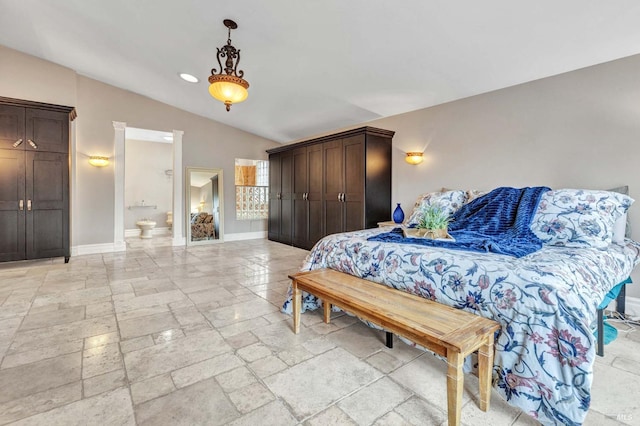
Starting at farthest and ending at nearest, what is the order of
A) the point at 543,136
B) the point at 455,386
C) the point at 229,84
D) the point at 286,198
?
the point at 286,198 → the point at 543,136 → the point at 229,84 → the point at 455,386

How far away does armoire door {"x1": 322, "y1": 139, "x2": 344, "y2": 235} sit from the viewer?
505 centimetres

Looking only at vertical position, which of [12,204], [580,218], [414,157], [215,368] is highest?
[414,157]

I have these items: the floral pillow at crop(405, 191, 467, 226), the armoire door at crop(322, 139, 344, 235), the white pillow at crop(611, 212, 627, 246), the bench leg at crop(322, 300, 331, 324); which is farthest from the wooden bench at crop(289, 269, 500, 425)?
the armoire door at crop(322, 139, 344, 235)

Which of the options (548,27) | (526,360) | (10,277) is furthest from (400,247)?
(10,277)

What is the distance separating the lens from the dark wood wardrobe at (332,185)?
15.4 ft

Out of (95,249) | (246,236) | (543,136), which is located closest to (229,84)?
(543,136)

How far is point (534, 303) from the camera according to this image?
144 cm

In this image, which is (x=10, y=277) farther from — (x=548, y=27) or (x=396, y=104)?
(x=548, y=27)

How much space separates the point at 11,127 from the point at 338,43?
4826mm

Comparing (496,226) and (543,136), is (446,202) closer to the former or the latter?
(496,226)

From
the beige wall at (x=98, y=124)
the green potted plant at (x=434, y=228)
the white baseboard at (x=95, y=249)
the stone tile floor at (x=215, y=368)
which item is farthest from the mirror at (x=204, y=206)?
the green potted plant at (x=434, y=228)

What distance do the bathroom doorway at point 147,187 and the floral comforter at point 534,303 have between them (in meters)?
7.50

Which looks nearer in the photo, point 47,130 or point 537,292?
point 537,292

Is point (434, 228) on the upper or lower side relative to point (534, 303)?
upper
